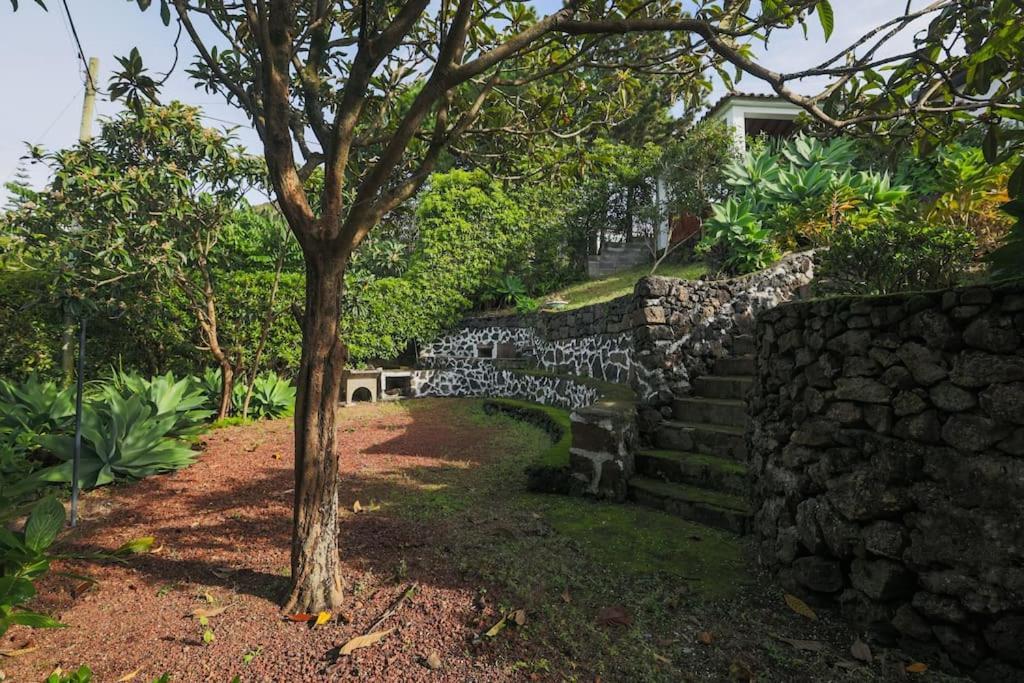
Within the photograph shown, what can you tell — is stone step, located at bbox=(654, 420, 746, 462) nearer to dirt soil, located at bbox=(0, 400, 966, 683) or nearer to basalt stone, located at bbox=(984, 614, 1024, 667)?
dirt soil, located at bbox=(0, 400, 966, 683)

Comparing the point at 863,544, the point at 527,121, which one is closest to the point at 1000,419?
the point at 863,544

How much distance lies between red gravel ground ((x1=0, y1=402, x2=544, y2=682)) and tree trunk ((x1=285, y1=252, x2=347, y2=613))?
0.20 meters

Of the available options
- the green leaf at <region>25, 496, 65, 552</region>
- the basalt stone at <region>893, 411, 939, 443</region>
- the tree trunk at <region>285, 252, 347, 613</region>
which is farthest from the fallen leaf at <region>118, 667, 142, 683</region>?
the basalt stone at <region>893, 411, 939, 443</region>

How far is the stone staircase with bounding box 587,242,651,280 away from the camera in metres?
15.6

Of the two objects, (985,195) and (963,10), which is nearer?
(963,10)

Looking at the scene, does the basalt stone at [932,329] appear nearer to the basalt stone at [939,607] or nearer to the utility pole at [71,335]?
the basalt stone at [939,607]

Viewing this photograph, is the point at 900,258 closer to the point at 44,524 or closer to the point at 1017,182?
the point at 1017,182

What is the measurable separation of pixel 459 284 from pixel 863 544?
482 inches

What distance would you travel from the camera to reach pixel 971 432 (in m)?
2.44

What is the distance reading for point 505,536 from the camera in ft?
12.7

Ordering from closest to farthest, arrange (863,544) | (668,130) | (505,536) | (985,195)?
(863,544), (505,536), (985,195), (668,130)

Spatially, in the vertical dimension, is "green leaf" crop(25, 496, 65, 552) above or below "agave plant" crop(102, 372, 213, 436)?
below

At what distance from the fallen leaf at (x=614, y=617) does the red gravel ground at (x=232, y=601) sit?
614mm

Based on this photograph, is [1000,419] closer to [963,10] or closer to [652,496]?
[963,10]
